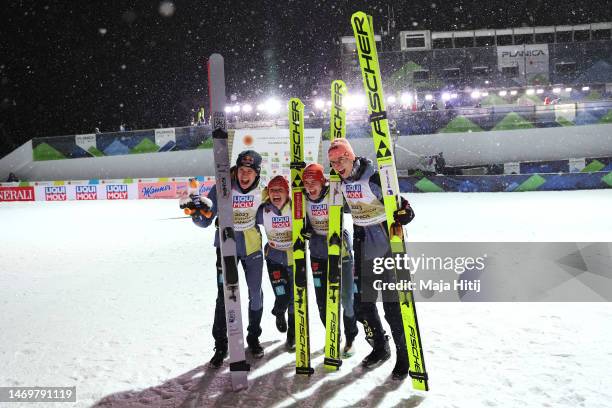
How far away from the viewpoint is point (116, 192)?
2258 cm

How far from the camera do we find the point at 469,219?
41.8 feet

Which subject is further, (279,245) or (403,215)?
(279,245)

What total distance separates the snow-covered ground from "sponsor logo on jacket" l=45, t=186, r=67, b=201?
46.7 feet

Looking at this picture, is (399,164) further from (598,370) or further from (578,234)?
(598,370)

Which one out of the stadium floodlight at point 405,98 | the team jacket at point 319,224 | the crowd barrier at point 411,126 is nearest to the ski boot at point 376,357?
the team jacket at point 319,224

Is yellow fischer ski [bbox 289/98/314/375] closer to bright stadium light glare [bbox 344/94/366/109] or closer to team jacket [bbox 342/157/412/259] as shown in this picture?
team jacket [bbox 342/157/412/259]

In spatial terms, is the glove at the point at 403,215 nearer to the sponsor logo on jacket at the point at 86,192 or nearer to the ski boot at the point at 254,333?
the ski boot at the point at 254,333

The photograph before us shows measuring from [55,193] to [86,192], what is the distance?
4.96ft

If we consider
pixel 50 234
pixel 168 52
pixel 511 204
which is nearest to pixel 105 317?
pixel 50 234

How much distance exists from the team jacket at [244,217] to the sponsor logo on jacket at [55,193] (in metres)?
21.1

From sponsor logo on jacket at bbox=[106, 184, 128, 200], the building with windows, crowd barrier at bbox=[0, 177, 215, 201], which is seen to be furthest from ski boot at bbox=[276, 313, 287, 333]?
the building with windows

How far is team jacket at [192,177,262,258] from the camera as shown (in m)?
4.38

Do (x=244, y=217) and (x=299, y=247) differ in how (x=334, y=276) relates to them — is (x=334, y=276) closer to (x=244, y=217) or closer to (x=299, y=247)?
(x=299, y=247)

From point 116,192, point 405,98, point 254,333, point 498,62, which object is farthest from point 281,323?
point 498,62
